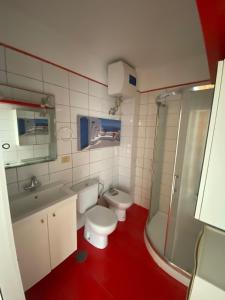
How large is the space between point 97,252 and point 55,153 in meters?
1.26

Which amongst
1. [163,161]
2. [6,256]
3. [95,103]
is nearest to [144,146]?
[163,161]

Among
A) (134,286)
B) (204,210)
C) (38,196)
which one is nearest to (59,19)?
(38,196)

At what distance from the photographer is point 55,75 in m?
1.41

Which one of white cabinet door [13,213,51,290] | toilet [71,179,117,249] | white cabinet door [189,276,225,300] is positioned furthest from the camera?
toilet [71,179,117,249]

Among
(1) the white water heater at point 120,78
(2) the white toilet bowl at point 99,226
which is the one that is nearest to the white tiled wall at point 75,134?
(1) the white water heater at point 120,78

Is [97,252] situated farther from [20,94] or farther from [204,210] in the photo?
[20,94]

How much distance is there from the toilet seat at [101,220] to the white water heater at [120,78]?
5.29 ft

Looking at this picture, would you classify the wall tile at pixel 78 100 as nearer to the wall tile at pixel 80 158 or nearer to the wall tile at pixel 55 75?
the wall tile at pixel 55 75

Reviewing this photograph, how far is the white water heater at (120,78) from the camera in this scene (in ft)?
5.97

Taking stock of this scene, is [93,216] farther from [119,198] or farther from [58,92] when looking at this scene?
[58,92]

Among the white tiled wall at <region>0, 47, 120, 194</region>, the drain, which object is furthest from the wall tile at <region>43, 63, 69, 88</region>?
the drain

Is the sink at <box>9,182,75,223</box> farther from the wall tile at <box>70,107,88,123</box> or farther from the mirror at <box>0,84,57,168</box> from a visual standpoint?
the wall tile at <box>70,107,88,123</box>

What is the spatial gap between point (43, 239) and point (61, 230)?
0.17 m

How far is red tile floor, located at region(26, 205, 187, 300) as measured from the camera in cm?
121
